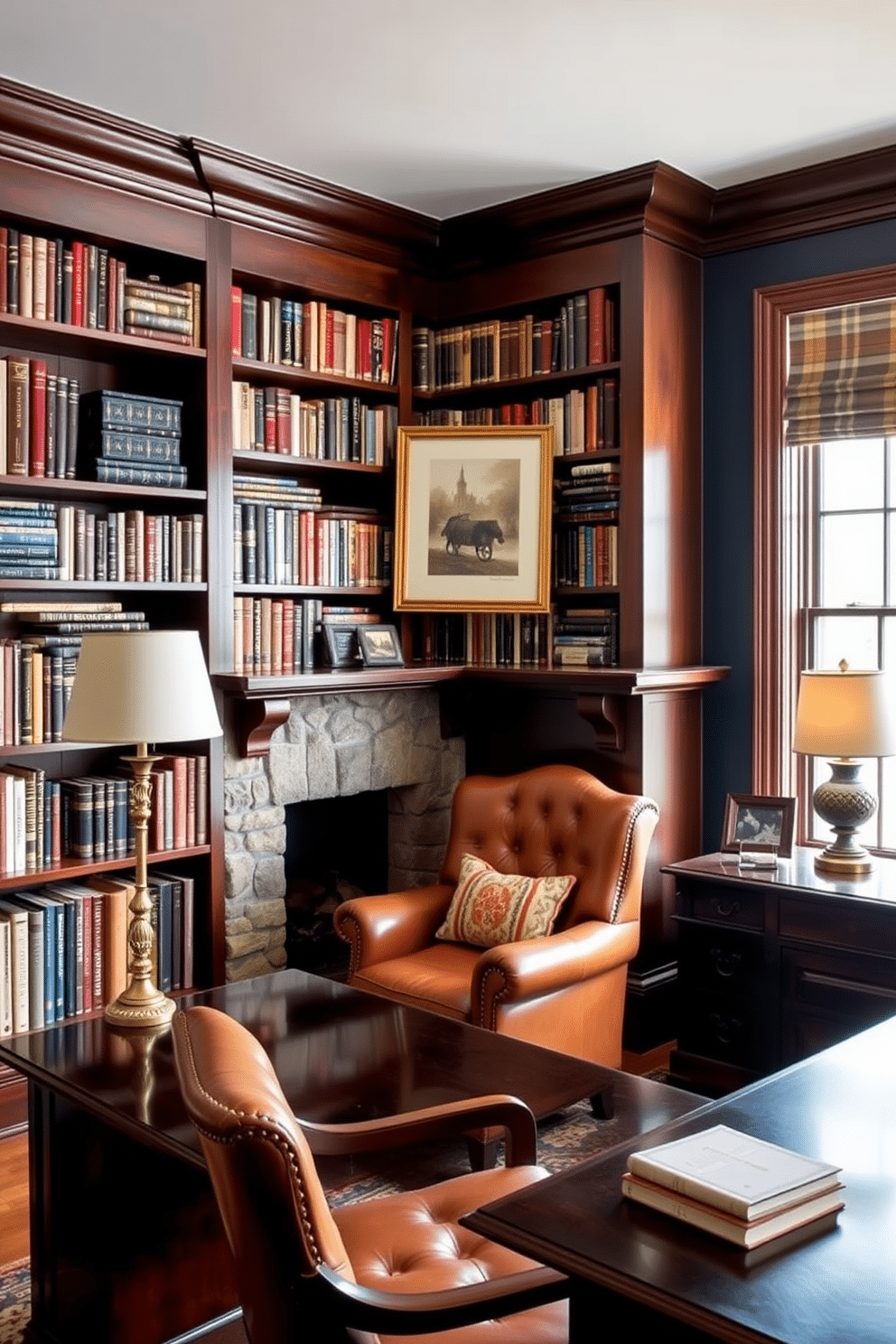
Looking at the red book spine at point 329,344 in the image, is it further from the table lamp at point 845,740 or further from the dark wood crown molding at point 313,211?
the table lamp at point 845,740

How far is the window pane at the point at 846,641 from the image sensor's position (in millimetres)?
4191

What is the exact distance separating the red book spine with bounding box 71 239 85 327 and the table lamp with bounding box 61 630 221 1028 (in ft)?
4.47

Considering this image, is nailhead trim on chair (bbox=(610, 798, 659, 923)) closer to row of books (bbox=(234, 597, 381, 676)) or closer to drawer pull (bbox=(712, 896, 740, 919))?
drawer pull (bbox=(712, 896, 740, 919))

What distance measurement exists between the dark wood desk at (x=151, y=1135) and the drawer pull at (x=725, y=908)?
1205 millimetres

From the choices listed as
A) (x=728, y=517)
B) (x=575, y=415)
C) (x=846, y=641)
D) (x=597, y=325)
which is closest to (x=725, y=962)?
(x=846, y=641)

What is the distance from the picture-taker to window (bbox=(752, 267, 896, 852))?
415 centimetres

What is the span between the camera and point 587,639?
4383 mm

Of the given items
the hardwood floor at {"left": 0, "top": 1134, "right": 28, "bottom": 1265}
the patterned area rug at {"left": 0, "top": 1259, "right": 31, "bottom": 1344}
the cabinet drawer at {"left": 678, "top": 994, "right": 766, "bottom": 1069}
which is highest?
the cabinet drawer at {"left": 678, "top": 994, "right": 766, "bottom": 1069}

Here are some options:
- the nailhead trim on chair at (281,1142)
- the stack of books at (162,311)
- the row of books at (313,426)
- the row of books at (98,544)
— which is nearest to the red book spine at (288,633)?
the row of books at (98,544)

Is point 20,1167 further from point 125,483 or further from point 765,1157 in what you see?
point 765,1157

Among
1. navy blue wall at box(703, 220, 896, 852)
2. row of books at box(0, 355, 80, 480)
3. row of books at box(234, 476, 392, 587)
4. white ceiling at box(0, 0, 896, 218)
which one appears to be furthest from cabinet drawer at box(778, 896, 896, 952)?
row of books at box(0, 355, 80, 480)

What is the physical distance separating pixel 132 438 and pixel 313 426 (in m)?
0.76

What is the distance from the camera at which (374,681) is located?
14.0 ft

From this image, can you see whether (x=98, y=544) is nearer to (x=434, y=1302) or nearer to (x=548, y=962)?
(x=548, y=962)
